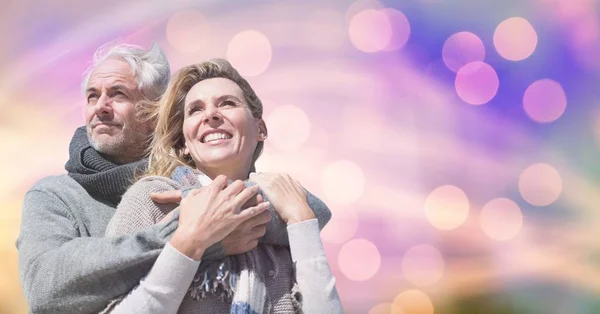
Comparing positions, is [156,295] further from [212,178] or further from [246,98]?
[246,98]

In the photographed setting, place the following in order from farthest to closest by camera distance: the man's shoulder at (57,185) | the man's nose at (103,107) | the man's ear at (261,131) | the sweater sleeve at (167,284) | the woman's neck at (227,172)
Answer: the man's nose at (103,107) → the man's shoulder at (57,185) → the man's ear at (261,131) → the woman's neck at (227,172) → the sweater sleeve at (167,284)

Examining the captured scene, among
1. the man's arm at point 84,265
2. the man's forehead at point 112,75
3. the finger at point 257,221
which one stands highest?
the man's forehead at point 112,75

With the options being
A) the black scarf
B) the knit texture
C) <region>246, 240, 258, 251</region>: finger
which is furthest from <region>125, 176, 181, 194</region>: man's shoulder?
the black scarf

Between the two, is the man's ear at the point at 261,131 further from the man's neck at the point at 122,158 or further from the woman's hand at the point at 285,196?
the man's neck at the point at 122,158

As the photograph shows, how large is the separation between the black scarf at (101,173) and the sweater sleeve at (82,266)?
25cm

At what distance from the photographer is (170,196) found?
1.52m

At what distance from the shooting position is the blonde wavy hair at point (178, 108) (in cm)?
168

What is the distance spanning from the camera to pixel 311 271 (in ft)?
4.86

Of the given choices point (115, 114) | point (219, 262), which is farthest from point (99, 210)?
point (219, 262)

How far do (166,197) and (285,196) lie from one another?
0.26 meters

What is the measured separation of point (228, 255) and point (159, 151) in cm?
36

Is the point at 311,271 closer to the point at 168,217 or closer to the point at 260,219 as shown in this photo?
the point at 260,219

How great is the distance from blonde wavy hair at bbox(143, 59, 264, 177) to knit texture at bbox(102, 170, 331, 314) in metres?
0.10

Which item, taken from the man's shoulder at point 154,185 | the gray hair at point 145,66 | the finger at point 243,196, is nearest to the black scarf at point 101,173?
the gray hair at point 145,66
